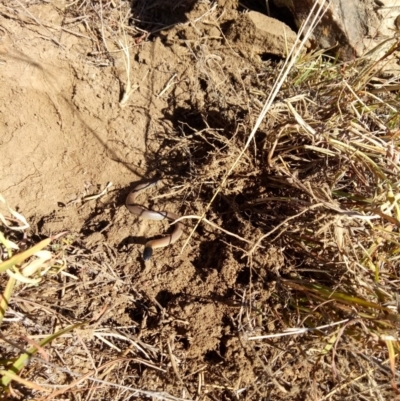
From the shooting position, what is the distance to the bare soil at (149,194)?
2340mm

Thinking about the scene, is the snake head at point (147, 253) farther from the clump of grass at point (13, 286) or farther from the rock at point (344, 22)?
the rock at point (344, 22)

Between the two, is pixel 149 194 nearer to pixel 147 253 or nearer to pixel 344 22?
pixel 147 253

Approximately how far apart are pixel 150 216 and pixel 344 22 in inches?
83.4

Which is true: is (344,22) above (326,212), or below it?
above

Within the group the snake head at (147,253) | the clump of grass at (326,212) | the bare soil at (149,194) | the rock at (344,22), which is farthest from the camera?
the rock at (344,22)

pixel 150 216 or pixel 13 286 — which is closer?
pixel 13 286

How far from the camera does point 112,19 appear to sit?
332 centimetres

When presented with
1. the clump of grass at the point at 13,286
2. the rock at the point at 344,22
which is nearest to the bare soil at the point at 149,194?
the clump of grass at the point at 13,286

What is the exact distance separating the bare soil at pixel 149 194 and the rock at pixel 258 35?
8 centimetres

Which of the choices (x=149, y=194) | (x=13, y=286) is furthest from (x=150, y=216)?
(x=13, y=286)

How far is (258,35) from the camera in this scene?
3.15m

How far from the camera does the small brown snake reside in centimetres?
269

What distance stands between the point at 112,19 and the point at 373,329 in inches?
118

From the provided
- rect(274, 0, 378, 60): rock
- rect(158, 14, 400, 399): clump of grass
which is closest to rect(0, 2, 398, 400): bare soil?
rect(158, 14, 400, 399): clump of grass
